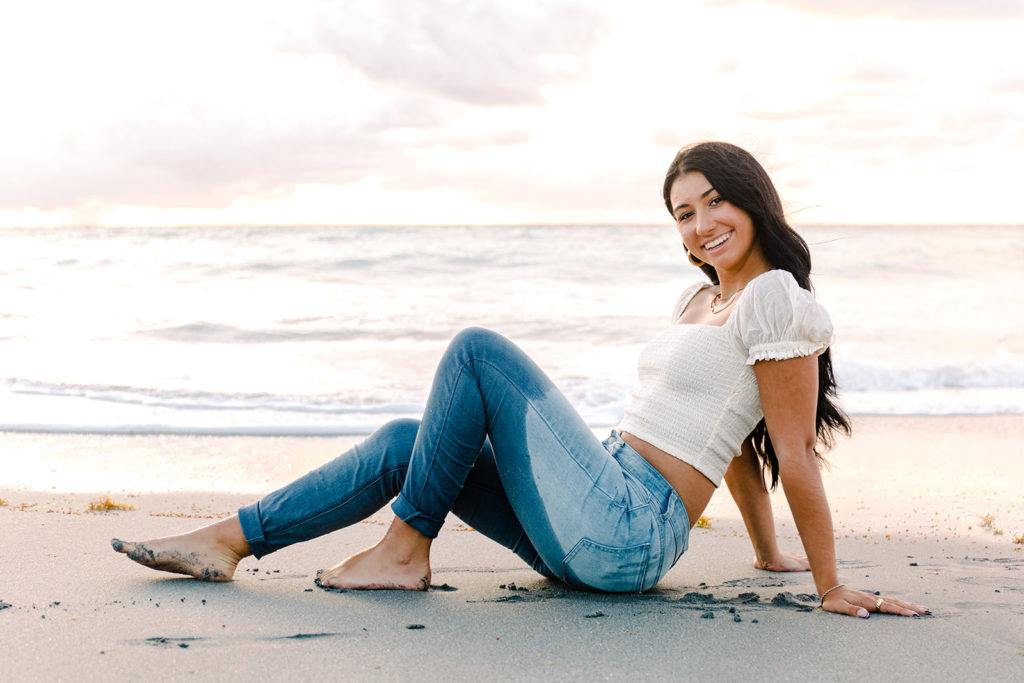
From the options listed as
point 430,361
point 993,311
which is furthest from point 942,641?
point 993,311

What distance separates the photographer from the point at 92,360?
11336 millimetres

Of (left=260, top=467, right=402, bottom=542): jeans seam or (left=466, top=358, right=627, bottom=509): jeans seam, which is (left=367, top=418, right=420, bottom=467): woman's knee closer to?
(left=260, top=467, right=402, bottom=542): jeans seam

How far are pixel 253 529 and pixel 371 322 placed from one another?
42.9 ft

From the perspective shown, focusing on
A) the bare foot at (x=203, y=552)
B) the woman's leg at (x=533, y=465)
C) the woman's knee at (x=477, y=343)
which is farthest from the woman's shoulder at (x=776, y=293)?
the bare foot at (x=203, y=552)

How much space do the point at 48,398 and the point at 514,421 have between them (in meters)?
A: 7.42

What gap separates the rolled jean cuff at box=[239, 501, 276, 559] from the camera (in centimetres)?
297

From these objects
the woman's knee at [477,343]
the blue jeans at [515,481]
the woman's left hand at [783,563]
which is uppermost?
Answer: the woman's knee at [477,343]

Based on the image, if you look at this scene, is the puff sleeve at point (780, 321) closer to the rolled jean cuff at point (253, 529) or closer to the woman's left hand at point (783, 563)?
the woman's left hand at point (783, 563)

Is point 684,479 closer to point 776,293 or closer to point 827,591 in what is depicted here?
point 827,591

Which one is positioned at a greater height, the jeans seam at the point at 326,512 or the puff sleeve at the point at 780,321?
the puff sleeve at the point at 780,321

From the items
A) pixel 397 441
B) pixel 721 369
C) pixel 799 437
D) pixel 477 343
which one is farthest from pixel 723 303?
pixel 397 441

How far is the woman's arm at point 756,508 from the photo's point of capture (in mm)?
3355

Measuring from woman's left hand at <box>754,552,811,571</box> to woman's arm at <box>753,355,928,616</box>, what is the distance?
2.49 feet

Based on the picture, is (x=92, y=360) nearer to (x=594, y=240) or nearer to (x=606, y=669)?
(x=606, y=669)
